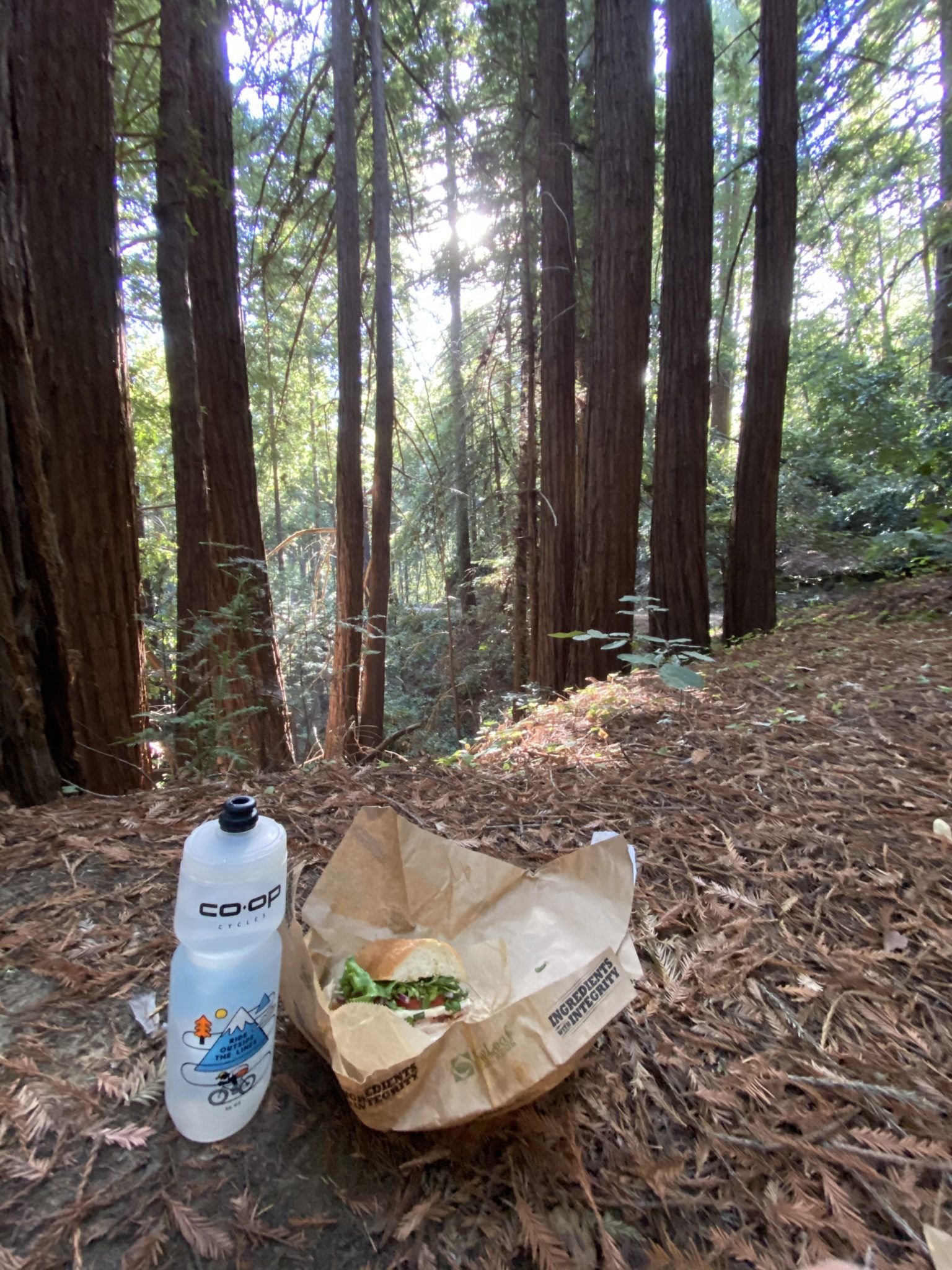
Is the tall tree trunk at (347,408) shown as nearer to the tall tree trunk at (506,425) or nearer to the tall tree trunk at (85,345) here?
the tall tree trunk at (85,345)

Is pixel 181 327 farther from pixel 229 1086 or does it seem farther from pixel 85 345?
pixel 229 1086

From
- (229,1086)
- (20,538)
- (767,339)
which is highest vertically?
(767,339)

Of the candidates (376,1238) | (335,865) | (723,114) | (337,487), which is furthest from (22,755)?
(723,114)

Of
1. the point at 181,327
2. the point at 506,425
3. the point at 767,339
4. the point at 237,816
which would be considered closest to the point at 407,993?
the point at 237,816

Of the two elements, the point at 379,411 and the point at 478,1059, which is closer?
the point at 478,1059

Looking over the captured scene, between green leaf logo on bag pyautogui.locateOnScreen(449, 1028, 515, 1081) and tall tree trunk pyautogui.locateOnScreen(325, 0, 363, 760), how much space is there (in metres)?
3.95

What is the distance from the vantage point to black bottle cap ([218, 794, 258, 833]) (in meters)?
0.90

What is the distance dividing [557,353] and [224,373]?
348cm

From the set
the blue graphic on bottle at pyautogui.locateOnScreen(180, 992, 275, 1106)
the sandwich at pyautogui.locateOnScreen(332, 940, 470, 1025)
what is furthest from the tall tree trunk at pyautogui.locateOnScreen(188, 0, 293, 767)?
the blue graphic on bottle at pyautogui.locateOnScreen(180, 992, 275, 1106)

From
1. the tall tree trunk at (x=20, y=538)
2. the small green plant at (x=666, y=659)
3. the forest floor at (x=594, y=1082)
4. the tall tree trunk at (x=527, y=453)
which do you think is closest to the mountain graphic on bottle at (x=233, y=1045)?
the forest floor at (x=594, y=1082)

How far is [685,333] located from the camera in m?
5.52

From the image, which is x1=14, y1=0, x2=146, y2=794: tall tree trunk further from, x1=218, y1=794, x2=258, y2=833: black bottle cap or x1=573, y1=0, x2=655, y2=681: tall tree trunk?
x1=573, y1=0, x2=655, y2=681: tall tree trunk

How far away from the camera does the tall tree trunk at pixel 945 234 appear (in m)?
7.33

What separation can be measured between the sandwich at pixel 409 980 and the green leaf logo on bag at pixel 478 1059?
98mm
